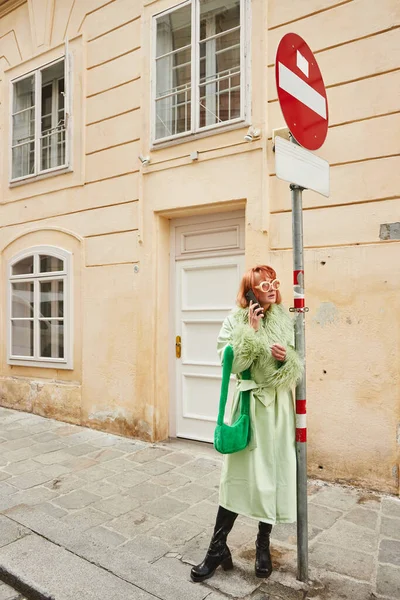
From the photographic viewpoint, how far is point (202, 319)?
573 cm

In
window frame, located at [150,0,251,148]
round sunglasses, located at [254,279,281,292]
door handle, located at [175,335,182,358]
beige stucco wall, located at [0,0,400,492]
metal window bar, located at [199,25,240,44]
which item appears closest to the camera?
round sunglasses, located at [254,279,281,292]

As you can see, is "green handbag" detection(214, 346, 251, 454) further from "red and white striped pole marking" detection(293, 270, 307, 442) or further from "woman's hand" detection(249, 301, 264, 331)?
"red and white striped pole marking" detection(293, 270, 307, 442)

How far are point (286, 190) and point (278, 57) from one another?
90.5 inches

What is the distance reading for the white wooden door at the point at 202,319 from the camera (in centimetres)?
557

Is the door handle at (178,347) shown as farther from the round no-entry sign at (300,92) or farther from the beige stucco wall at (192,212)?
the round no-entry sign at (300,92)

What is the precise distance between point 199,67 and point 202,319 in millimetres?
3043

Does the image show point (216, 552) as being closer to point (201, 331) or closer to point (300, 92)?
point (300, 92)

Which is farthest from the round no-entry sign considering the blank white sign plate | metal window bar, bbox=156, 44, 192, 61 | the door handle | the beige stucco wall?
the door handle

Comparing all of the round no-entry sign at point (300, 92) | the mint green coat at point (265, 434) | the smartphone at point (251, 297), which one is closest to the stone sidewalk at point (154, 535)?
the mint green coat at point (265, 434)

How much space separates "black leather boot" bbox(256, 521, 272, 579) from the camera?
2.87m

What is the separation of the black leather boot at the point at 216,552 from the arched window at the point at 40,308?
4350 millimetres

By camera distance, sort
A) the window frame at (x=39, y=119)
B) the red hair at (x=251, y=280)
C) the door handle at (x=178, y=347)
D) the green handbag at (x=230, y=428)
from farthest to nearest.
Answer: the window frame at (x=39, y=119)
the door handle at (x=178, y=347)
the red hair at (x=251, y=280)
the green handbag at (x=230, y=428)

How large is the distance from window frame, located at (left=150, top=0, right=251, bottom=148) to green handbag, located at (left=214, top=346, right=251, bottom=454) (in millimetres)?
3277

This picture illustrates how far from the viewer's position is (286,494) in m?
2.77
